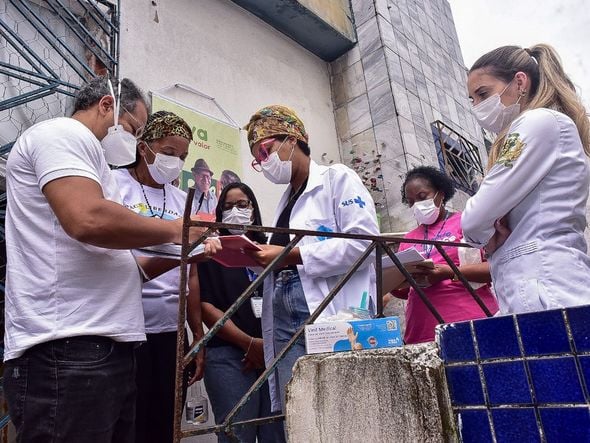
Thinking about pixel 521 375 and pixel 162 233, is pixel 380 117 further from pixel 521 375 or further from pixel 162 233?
pixel 521 375

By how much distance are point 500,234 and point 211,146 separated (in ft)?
10.7

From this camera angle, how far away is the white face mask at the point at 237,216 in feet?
8.39

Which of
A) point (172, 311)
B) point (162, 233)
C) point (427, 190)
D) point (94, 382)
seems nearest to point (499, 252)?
point (162, 233)

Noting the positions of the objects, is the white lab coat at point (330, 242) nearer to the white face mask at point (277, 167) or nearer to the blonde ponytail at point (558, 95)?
the white face mask at point (277, 167)

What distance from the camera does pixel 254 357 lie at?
7.47 ft

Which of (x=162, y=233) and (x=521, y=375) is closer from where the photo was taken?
(x=521, y=375)

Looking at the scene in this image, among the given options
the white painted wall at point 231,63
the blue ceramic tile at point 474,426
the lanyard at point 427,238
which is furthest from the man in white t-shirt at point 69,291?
the white painted wall at point 231,63

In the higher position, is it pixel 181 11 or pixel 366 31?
pixel 366 31

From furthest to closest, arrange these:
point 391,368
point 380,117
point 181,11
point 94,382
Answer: point 380,117 < point 181,11 < point 94,382 < point 391,368

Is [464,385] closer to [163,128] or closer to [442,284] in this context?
[442,284]

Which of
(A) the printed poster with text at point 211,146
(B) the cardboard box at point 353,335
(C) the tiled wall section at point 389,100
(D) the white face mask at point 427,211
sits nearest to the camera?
(B) the cardboard box at point 353,335

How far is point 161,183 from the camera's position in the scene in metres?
2.33

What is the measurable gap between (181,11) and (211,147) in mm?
1496

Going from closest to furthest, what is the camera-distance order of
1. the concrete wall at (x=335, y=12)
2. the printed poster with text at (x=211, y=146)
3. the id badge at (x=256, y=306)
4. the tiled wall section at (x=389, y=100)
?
the id badge at (x=256, y=306) → the printed poster with text at (x=211, y=146) → the tiled wall section at (x=389, y=100) → the concrete wall at (x=335, y=12)
